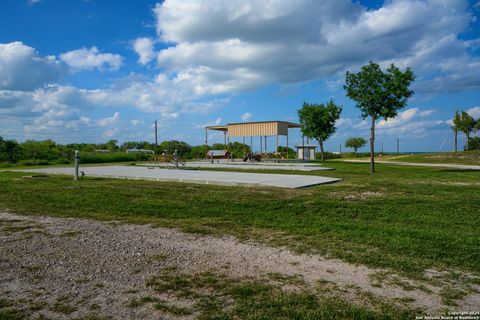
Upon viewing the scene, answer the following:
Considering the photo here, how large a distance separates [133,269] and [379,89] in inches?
603

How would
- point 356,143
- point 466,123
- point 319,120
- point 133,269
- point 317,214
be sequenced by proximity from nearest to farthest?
point 133,269 < point 317,214 < point 319,120 < point 466,123 < point 356,143

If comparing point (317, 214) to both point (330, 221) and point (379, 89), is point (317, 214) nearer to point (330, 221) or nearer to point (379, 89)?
point (330, 221)

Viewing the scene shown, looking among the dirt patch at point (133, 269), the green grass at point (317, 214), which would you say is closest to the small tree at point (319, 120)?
the green grass at point (317, 214)

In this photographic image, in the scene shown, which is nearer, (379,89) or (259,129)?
(379,89)

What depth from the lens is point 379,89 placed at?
53.2 feet

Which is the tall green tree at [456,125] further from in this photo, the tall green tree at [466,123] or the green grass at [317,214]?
the green grass at [317,214]

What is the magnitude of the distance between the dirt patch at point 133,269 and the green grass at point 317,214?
18.2 inches

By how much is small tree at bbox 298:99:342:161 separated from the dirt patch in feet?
98.8

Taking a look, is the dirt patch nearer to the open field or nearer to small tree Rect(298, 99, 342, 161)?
the open field

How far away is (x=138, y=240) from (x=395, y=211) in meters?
4.73

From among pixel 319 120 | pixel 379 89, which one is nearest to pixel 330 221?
pixel 379 89

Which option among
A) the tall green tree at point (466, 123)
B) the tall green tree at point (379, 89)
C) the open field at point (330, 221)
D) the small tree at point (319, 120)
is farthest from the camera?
the tall green tree at point (466, 123)

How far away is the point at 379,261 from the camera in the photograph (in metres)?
3.76

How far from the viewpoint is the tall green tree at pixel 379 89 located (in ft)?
52.9
